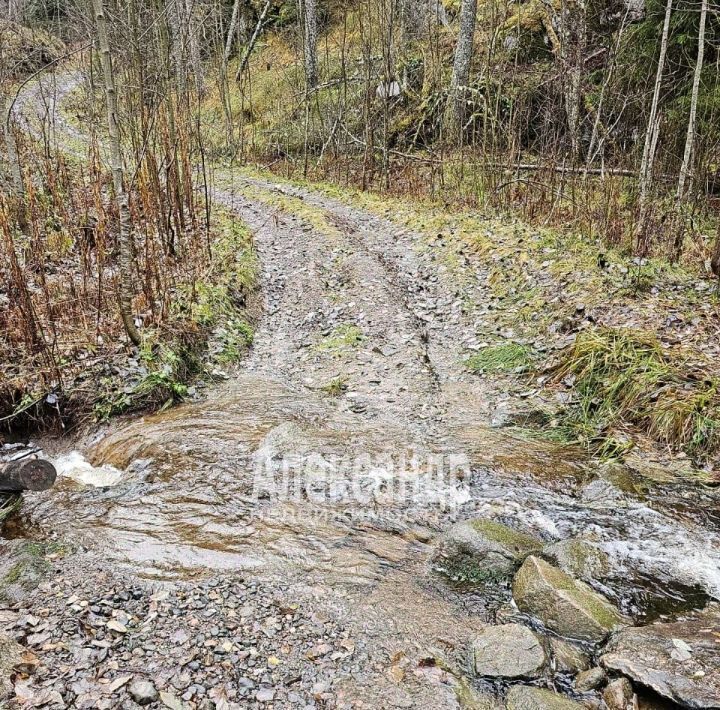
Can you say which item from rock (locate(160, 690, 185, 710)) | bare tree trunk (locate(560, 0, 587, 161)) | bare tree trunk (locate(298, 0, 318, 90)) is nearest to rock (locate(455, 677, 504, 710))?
rock (locate(160, 690, 185, 710))

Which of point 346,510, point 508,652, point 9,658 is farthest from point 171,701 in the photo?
point 346,510

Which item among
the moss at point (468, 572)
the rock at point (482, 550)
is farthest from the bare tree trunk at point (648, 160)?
the moss at point (468, 572)

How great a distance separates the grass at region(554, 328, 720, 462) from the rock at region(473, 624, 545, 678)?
2301 mm

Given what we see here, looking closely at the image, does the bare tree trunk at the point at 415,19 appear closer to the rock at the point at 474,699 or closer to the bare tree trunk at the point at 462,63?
the bare tree trunk at the point at 462,63

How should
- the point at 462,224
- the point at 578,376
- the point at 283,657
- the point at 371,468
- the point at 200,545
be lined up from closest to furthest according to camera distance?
the point at 283,657 → the point at 200,545 → the point at 371,468 → the point at 578,376 → the point at 462,224

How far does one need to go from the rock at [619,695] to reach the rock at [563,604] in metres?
0.32

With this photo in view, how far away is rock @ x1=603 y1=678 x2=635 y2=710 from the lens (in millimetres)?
2619

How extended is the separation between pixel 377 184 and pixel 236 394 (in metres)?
10.7

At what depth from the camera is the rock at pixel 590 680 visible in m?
2.74

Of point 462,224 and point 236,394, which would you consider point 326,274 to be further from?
point 236,394

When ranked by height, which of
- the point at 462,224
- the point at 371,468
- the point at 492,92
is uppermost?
the point at 492,92

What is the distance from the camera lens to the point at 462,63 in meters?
14.7

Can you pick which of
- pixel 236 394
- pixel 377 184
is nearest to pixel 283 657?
pixel 236 394

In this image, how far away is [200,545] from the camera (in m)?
3.78
